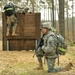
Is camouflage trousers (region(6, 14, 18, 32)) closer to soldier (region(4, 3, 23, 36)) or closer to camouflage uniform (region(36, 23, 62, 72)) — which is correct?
soldier (region(4, 3, 23, 36))

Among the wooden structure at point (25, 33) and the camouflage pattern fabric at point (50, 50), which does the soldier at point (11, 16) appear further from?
the camouflage pattern fabric at point (50, 50)

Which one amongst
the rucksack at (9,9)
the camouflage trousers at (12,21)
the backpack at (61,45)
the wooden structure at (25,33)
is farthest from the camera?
the wooden structure at (25,33)

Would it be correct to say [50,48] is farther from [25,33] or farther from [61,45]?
[25,33]

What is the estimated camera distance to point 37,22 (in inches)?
490

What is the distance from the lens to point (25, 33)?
Answer: 41.0ft

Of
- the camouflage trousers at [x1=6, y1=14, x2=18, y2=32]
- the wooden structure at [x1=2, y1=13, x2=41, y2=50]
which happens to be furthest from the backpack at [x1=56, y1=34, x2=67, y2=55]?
the wooden structure at [x1=2, y1=13, x2=41, y2=50]

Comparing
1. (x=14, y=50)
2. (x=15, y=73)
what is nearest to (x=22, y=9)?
(x=14, y=50)

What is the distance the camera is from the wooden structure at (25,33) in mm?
12414

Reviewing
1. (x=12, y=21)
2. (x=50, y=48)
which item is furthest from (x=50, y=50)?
(x=12, y=21)

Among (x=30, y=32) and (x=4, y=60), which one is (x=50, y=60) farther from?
(x=30, y=32)

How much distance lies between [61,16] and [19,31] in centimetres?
261

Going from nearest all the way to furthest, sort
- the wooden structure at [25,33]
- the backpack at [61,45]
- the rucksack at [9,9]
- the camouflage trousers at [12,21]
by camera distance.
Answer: the backpack at [61,45] < the rucksack at [9,9] < the camouflage trousers at [12,21] < the wooden structure at [25,33]

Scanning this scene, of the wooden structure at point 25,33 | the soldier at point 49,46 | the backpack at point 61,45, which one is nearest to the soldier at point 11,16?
the wooden structure at point 25,33

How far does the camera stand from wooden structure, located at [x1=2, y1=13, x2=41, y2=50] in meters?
12.4
